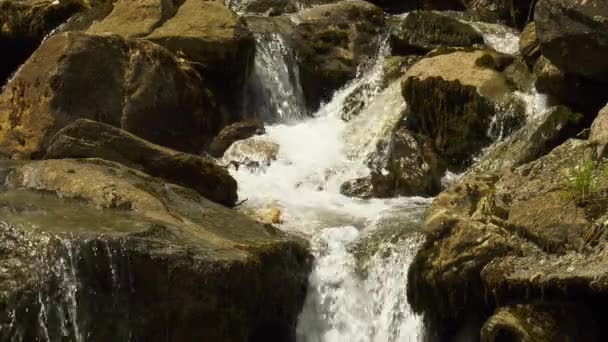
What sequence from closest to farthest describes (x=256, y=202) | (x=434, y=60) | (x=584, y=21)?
(x=584, y=21)
(x=256, y=202)
(x=434, y=60)

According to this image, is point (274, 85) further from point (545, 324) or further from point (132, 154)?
point (545, 324)

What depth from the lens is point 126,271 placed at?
7277mm

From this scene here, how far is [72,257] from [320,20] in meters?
10.4

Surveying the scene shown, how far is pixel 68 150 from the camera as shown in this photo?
1015 cm

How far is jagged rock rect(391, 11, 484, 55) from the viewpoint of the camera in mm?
15477

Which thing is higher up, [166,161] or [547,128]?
[547,128]

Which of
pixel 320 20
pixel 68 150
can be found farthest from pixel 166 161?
pixel 320 20

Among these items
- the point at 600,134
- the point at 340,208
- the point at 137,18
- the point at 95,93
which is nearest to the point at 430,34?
the point at 137,18

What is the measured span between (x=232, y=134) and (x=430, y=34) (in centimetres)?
398

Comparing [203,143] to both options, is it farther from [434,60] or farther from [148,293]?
[148,293]

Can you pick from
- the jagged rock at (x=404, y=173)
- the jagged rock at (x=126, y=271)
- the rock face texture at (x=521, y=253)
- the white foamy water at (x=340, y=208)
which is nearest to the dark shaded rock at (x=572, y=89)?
the jagged rock at (x=404, y=173)

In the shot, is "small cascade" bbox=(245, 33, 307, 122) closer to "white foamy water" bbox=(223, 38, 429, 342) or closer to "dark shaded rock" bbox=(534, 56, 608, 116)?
"white foamy water" bbox=(223, 38, 429, 342)

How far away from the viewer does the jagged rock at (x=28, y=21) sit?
1653 centimetres

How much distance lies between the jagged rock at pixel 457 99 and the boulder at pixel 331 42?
263cm
